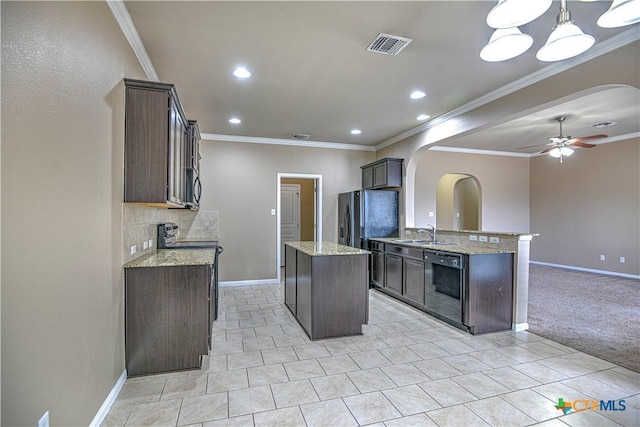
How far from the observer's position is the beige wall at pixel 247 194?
18.8ft

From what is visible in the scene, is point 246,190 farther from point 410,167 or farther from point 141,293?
point 141,293

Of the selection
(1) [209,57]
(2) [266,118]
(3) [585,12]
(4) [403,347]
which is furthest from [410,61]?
(4) [403,347]

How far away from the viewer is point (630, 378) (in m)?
2.48

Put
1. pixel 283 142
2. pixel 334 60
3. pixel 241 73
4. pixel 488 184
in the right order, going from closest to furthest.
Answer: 1. pixel 334 60
2. pixel 241 73
3. pixel 283 142
4. pixel 488 184

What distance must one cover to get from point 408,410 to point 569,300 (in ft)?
13.4

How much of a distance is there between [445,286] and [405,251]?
2.81 feet

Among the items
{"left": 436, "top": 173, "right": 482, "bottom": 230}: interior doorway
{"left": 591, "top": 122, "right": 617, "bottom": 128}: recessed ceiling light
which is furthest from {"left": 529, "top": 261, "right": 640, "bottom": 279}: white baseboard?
{"left": 591, "top": 122, "right": 617, "bottom": 128}: recessed ceiling light

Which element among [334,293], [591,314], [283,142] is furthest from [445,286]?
[283,142]

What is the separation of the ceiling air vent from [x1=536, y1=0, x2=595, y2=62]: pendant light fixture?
1.09 meters

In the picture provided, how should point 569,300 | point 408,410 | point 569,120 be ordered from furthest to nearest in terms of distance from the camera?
point 569,120, point 569,300, point 408,410

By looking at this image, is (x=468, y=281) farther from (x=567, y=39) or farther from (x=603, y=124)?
(x=603, y=124)

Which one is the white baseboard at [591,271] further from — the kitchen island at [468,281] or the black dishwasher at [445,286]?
the black dishwasher at [445,286]

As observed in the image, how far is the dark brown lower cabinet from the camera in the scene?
245cm

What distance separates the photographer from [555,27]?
191 cm
